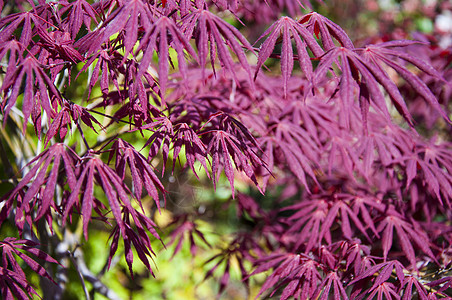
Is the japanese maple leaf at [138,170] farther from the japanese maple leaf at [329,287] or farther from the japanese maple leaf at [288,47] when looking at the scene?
the japanese maple leaf at [329,287]

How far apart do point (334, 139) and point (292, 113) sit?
0.71 feet

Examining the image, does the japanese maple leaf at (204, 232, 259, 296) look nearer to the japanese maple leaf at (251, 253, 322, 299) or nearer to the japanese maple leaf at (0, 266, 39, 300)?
the japanese maple leaf at (251, 253, 322, 299)

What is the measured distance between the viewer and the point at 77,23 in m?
1.08

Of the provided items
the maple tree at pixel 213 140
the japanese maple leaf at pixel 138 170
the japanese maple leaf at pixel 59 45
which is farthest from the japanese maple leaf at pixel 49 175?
the japanese maple leaf at pixel 59 45

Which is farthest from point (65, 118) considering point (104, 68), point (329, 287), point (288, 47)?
point (329, 287)

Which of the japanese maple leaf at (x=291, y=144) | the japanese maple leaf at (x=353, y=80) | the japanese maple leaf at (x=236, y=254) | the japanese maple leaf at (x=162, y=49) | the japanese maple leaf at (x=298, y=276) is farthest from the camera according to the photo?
the japanese maple leaf at (x=236, y=254)

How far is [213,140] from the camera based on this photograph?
3.52ft

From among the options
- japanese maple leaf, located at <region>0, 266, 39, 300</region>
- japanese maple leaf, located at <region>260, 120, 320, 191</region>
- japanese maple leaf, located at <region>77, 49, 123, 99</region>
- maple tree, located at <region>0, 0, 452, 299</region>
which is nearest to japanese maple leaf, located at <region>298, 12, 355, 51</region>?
maple tree, located at <region>0, 0, 452, 299</region>

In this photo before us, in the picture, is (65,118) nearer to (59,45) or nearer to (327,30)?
(59,45)

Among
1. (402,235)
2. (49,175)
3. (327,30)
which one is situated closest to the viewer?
(49,175)

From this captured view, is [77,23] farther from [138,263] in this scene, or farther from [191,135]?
[138,263]

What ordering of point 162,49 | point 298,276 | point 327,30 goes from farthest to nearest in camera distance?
point 298,276
point 327,30
point 162,49

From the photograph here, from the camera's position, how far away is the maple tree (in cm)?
93

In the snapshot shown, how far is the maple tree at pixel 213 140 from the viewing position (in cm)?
93
